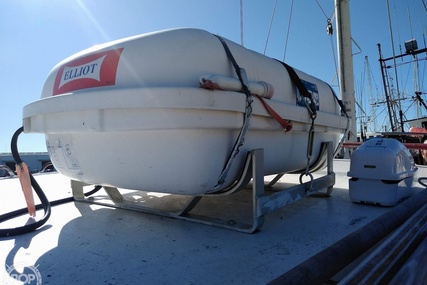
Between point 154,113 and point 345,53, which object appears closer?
point 154,113

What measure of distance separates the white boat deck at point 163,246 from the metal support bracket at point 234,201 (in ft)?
0.21

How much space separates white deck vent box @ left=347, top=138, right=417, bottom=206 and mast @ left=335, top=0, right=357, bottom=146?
12.2 feet

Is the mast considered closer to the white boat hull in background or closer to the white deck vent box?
the white deck vent box

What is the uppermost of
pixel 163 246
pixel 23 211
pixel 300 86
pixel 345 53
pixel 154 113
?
pixel 345 53

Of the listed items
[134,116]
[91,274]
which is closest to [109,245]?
[91,274]

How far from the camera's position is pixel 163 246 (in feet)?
4.81

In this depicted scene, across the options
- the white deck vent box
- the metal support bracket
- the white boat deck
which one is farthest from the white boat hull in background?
the white deck vent box

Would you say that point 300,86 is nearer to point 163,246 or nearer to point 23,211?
point 163,246

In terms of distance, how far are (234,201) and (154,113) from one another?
1366 millimetres

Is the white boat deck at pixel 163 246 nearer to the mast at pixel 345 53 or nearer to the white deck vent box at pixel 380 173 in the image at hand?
the white deck vent box at pixel 380 173

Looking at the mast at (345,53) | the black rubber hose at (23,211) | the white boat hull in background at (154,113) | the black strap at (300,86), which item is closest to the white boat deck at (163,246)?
the black rubber hose at (23,211)

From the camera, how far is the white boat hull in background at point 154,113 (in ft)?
4.56

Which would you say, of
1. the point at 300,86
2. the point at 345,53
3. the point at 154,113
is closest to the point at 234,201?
the point at 300,86

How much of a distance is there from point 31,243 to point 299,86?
193cm
